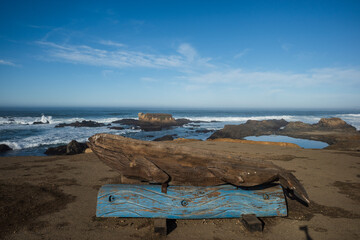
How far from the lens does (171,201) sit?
281cm

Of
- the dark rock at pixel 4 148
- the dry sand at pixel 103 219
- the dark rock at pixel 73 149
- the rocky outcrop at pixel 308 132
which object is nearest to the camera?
the dry sand at pixel 103 219

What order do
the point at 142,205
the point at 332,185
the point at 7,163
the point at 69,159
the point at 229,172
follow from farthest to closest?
the point at 69,159, the point at 7,163, the point at 332,185, the point at 142,205, the point at 229,172

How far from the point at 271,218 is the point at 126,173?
251 centimetres

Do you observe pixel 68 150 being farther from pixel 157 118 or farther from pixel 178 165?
pixel 157 118

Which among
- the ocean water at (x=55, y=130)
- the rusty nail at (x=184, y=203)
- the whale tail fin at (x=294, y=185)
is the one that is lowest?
the ocean water at (x=55, y=130)

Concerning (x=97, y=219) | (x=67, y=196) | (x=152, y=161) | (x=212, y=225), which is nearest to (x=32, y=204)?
(x=67, y=196)

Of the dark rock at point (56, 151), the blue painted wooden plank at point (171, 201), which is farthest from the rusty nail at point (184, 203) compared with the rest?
the dark rock at point (56, 151)

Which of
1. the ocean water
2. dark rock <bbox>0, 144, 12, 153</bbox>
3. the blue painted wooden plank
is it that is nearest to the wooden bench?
the blue painted wooden plank

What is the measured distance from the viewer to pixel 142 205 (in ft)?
9.27

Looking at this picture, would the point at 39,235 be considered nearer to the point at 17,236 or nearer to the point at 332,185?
the point at 17,236

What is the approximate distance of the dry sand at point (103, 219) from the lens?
276 cm

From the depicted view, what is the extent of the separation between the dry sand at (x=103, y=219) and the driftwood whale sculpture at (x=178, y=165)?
2.32ft

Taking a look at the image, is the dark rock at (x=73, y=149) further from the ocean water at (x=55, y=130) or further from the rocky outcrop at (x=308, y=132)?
the rocky outcrop at (x=308, y=132)

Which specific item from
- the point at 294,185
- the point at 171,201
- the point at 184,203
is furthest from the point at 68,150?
the point at 294,185
